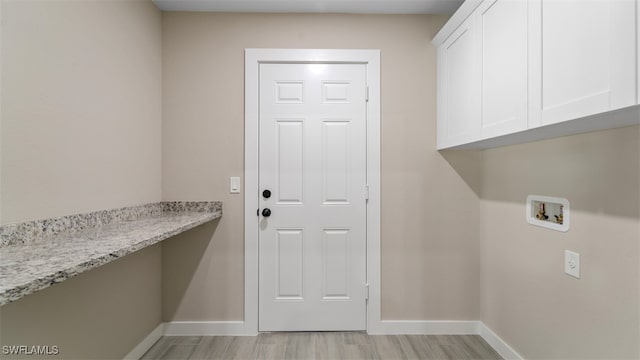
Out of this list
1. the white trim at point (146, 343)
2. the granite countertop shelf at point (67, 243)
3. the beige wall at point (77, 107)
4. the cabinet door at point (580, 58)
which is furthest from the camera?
the white trim at point (146, 343)

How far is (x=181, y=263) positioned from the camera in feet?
7.80

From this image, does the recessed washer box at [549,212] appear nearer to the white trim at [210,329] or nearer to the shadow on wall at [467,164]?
the shadow on wall at [467,164]

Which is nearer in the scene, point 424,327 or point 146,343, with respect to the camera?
point 146,343

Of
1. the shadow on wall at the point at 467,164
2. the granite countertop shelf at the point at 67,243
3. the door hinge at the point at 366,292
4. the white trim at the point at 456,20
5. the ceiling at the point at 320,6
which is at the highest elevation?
the ceiling at the point at 320,6

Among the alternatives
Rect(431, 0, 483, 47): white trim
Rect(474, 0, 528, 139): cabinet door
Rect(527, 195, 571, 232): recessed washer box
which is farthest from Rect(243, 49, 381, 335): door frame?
Rect(527, 195, 571, 232): recessed washer box

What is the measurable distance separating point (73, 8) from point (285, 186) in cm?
158

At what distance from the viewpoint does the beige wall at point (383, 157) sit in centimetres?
238

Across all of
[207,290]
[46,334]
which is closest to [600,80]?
[46,334]

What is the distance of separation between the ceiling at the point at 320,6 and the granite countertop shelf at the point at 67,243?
5.10 ft

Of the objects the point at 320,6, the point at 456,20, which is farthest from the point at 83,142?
the point at 456,20

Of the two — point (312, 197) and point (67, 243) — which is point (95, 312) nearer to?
point (67, 243)

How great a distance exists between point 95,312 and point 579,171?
8.64ft

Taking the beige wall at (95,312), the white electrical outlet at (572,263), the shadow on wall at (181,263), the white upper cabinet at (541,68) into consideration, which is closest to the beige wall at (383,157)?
the shadow on wall at (181,263)

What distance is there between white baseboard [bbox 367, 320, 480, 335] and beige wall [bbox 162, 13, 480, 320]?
51mm
